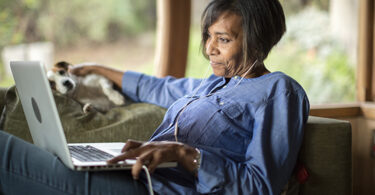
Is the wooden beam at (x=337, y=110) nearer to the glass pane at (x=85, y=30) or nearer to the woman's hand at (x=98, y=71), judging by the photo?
the woman's hand at (x=98, y=71)

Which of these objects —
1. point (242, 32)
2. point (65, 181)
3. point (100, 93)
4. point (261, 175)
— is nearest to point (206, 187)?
point (261, 175)

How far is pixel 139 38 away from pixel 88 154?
363cm

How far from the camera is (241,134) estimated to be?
4.31ft

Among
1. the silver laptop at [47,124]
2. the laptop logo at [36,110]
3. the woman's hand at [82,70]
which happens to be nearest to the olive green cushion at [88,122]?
the woman's hand at [82,70]

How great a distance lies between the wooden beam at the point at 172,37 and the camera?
7.23 ft

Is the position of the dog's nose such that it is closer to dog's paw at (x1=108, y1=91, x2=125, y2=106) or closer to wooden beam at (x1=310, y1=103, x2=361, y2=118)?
dog's paw at (x1=108, y1=91, x2=125, y2=106)

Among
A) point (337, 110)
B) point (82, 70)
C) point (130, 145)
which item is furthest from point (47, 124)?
point (337, 110)

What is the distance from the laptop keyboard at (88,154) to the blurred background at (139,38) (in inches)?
58.6

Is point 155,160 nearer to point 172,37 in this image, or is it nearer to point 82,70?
point 82,70

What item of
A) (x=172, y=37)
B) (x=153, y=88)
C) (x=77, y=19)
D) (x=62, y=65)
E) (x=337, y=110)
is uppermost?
(x=77, y=19)

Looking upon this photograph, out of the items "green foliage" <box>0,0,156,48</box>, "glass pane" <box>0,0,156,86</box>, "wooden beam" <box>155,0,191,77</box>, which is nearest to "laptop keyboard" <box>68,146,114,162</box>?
"wooden beam" <box>155,0,191,77</box>

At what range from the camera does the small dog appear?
1.73 meters

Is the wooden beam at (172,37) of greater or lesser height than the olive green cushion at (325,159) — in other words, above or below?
above

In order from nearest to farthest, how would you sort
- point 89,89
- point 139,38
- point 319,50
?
point 89,89
point 319,50
point 139,38
